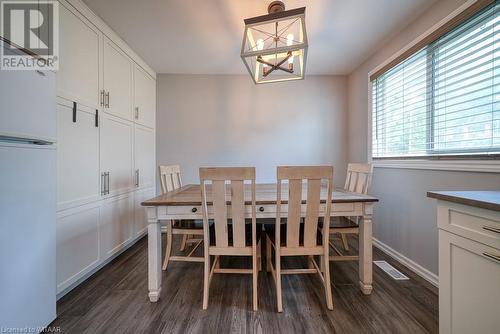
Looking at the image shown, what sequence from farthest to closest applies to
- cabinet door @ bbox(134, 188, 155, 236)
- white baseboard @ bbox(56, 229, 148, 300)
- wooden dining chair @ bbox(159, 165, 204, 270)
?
cabinet door @ bbox(134, 188, 155, 236) → wooden dining chair @ bbox(159, 165, 204, 270) → white baseboard @ bbox(56, 229, 148, 300)

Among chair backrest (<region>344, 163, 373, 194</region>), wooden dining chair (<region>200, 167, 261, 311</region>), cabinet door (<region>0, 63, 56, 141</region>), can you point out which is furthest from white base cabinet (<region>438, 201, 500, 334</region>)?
cabinet door (<region>0, 63, 56, 141</region>)

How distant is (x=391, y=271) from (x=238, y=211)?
1750mm

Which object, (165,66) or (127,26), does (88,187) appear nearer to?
(127,26)

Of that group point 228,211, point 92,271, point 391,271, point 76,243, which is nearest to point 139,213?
point 92,271

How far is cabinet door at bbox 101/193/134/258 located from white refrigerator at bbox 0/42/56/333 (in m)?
0.83

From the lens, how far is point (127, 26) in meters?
2.28

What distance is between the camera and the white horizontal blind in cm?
150

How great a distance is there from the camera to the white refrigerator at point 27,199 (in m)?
1.12

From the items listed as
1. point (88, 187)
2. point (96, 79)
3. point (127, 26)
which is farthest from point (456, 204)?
point (127, 26)

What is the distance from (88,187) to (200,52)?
208 centimetres

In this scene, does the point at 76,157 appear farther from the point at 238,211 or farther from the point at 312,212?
the point at 312,212

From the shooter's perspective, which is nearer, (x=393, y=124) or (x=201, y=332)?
(x=201, y=332)

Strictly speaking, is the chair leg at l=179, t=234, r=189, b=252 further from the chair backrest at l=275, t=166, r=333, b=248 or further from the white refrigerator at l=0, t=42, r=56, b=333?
the chair backrest at l=275, t=166, r=333, b=248

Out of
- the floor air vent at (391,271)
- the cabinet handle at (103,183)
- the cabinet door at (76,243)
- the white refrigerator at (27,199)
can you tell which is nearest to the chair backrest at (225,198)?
the white refrigerator at (27,199)
